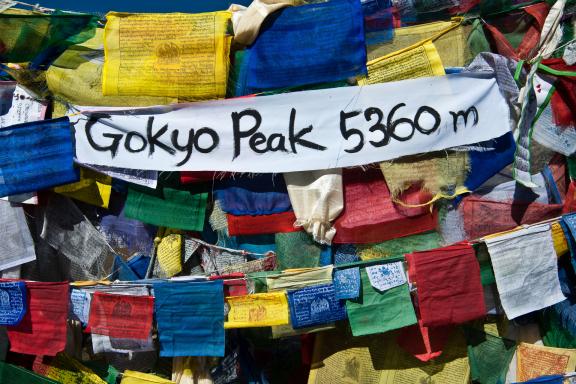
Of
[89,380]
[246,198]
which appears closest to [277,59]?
[246,198]

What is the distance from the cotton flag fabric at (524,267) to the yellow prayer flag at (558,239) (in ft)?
0.22

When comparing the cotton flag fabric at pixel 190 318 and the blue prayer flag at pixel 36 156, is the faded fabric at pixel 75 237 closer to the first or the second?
the blue prayer flag at pixel 36 156

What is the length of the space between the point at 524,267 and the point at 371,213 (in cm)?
111

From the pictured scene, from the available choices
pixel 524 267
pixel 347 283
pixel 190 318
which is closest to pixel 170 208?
pixel 190 318

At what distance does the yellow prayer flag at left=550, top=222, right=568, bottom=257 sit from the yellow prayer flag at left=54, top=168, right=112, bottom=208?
3162 millimetres

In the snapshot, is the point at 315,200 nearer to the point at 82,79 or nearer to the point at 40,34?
the point at 82,79

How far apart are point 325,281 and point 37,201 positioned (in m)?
2.16

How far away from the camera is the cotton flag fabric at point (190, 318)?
15.4 ft

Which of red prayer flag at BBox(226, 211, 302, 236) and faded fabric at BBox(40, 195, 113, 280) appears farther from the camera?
faded fabric at BBox(40, 195, 113, 280)

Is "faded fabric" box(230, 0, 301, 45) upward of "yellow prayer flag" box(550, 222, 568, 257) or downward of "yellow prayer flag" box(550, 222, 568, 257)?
upward

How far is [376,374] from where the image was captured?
504 cm

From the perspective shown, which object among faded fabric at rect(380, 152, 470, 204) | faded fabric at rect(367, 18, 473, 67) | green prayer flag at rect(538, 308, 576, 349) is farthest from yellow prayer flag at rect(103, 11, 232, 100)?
green prayer flag at rect(538, 308, 576, 349)

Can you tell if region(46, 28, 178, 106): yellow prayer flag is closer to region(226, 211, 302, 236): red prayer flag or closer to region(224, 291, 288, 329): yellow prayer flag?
region(226, 211, 302, 236): red prayer flag

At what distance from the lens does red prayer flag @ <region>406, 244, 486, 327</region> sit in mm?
4586
